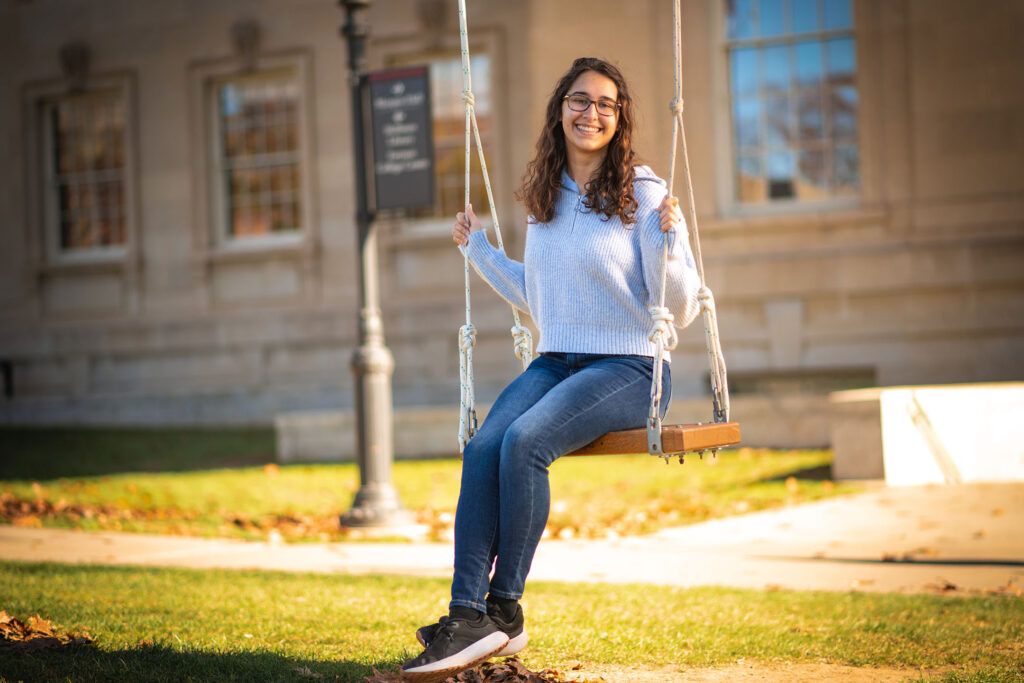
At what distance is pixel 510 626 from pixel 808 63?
42.0ft

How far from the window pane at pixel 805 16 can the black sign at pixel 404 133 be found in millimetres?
7618

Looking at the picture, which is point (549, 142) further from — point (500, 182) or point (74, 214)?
point (74, 214)

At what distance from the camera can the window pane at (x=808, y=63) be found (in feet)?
50.1

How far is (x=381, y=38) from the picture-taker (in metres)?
17.0

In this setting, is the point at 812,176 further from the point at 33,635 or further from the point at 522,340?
the point at 33,635

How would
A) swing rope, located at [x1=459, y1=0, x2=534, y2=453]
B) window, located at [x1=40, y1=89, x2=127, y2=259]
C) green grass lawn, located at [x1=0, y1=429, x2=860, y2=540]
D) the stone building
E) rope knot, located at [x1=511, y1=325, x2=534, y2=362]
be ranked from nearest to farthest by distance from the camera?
swing rope, located at [x1=459, y1=0, x2=534, y2=453]
rope knot, located at [x1=511, y1=325, x2=534, y2=362]
green grass lawn, located at [x1=0, y1=429, x2=860, y2=540]
the stone building
window, located at [x1=40, y1=89, x2=127, y2=259]

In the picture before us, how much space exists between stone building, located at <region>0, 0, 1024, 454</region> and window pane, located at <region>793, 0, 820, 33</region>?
2.3 inches

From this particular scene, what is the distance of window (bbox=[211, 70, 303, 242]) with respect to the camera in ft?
58.7

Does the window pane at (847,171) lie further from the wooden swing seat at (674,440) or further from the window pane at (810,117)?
the wooden swing seat at (674,440)

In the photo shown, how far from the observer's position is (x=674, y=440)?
153 inches

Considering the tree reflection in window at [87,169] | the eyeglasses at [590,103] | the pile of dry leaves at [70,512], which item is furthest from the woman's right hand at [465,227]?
the tree reflection in window at [87,169]

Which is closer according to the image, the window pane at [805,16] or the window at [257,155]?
the window pane at [805,16]

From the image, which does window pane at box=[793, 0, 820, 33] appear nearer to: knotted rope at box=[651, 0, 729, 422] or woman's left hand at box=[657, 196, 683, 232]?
knotted rope at box=[651, 0, 729, 422]

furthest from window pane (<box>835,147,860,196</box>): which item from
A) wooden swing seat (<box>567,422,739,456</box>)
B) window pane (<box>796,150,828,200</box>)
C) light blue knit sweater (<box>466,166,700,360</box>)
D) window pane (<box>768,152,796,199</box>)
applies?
wooden swing seat (<box>567,422,739,456</box>)
